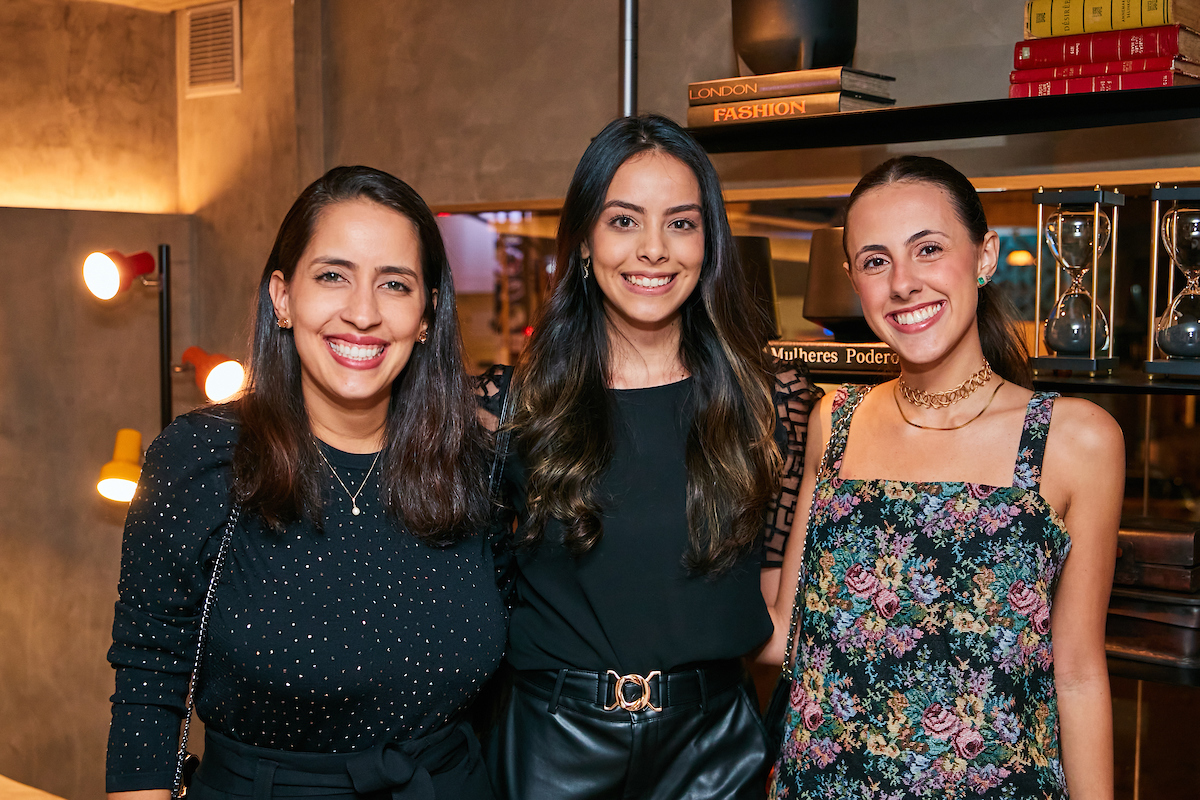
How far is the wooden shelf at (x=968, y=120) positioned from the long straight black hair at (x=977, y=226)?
1.79ft

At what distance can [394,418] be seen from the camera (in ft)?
6.50

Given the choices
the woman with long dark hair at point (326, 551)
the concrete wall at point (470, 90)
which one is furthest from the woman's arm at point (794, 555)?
the concrete wall at point (470, 90)

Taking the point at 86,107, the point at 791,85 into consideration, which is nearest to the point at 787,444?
the point at 791,85

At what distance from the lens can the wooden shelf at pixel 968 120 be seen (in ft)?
7.34

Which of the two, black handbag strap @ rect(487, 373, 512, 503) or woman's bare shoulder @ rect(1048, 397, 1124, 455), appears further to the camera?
black handbag strap @ rect(487, 373, 512, 503)

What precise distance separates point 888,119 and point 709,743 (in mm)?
1469

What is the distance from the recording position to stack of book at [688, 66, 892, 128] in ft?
8.47

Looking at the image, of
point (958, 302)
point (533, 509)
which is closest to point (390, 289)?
point (533, 509)

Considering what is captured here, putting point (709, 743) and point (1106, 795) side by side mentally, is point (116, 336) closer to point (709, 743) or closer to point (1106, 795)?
point (709, 743)

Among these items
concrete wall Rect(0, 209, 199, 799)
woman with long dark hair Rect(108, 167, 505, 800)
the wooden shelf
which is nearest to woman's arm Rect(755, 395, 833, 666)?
woman with long dark hair Rect(108, 167, 505, 800)

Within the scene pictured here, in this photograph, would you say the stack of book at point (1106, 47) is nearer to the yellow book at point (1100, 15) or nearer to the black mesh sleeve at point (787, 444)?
the yellow book at point (1100, 15)

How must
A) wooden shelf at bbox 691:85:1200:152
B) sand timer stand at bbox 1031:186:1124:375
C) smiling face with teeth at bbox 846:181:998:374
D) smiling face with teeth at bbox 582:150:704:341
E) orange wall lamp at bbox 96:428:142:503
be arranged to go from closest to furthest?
smiling face with teeth at bbox 846:181:998:374, smiling face with teeth at bbox 582:150:704:341, wooden shelf at bbox 691:85:1200:152, sand timer stand at bbox 1031:186:1124:375, orange wall lamp at bbox 96:428:142:503

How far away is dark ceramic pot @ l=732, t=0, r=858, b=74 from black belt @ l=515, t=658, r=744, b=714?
1.52 metres

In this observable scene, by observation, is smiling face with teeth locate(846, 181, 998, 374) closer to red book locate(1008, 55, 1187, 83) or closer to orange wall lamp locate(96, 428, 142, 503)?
red book locate(1008, 55, 1187, 83)
